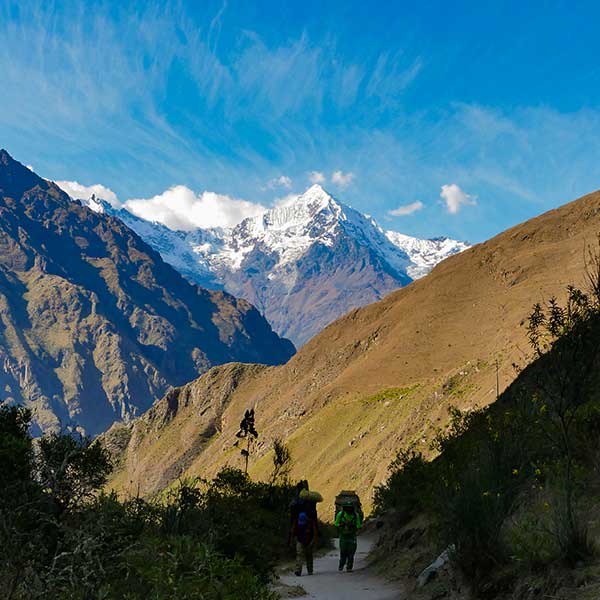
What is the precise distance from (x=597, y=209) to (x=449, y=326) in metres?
33.8

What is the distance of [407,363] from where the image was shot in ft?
258

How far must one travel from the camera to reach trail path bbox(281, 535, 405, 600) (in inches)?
456

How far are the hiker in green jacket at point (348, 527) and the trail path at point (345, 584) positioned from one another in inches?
14.3

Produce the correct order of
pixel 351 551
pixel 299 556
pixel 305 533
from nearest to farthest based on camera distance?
1. pixel 305 533
2. pixel 299 556
3. pixel 351 551

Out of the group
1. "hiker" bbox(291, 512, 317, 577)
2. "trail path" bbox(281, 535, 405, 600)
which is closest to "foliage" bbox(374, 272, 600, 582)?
"trail path" bbox(281, 535, 405, 600)

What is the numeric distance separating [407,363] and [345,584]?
67056 mm

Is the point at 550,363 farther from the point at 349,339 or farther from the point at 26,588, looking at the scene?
the point at 349,339

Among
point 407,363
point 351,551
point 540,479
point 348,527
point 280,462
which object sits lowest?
point 351,551

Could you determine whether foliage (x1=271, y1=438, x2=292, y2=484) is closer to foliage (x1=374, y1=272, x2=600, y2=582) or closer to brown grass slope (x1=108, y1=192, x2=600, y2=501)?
brown grass slope (x1=108, y1=192, x2=600, y2=501)

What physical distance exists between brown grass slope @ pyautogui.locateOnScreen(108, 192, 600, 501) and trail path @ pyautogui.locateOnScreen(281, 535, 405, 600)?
34.3 meters

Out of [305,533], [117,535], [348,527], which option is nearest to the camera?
[117,535]

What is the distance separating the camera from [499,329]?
7319 centimetres

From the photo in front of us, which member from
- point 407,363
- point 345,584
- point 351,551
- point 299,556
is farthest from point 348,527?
point 407,363

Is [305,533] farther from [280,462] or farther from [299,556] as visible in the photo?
[280,462]
